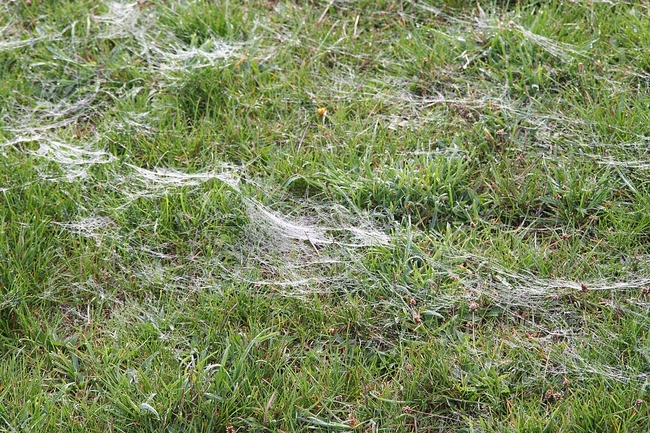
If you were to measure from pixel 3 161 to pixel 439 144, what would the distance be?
1644mm

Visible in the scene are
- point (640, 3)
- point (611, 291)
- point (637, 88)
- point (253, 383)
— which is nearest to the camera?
point (253, 383)

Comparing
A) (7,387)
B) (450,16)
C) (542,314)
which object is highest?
(450,16)

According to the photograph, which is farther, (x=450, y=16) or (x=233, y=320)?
(x=450, y=16)

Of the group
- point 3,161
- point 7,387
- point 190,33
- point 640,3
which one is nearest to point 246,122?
point 190,33

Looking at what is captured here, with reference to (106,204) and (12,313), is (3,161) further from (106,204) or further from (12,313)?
(12,313)

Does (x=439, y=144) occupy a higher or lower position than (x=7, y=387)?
higher

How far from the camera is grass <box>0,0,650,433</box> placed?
8.07ft

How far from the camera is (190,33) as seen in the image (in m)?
3.73

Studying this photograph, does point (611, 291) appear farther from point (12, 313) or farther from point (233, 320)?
point (12, 313)

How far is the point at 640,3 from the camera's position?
3.64 metres

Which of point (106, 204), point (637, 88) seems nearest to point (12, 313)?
point (106, 204)

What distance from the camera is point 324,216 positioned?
117 inches

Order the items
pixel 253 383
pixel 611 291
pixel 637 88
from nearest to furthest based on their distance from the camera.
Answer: pixel 253 383 → pixel 611 291 → pixel 637 88

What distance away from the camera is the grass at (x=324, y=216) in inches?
96.9
